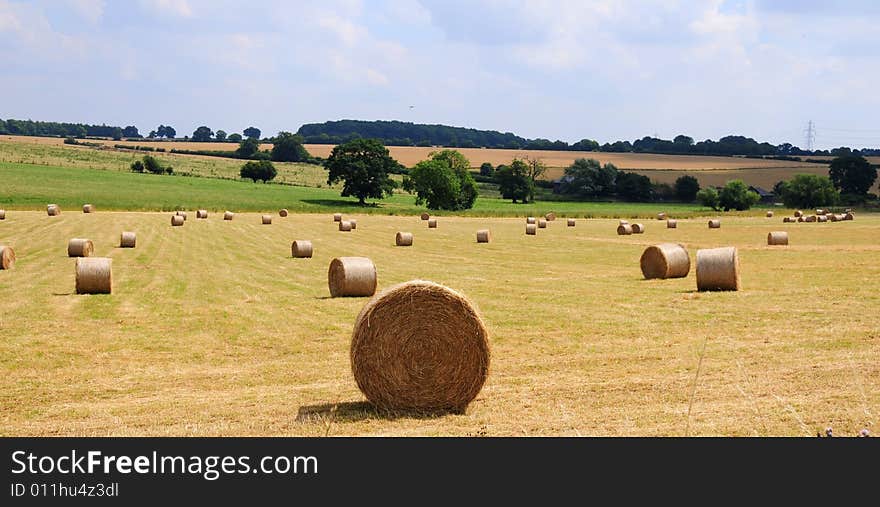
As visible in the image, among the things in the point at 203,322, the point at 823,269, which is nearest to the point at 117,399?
the point at 203,322

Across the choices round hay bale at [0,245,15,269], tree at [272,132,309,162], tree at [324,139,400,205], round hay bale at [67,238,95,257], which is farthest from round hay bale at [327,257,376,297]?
tree at [272,132,309,162]

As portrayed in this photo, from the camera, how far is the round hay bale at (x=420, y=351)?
1209 cm

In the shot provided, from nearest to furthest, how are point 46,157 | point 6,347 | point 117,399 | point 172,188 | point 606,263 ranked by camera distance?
point 117,399 < point 6,347 < point 606,263 < point 172,188 < point 46,157

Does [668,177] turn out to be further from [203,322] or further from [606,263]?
[203,322]

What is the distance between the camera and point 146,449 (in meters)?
8.90

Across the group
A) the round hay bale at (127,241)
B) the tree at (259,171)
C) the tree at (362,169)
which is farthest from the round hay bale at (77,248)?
the tree at (259,171)

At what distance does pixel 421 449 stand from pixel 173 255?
95.2 feet

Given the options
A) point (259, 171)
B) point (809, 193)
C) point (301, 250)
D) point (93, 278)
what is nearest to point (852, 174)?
point (809, 193)

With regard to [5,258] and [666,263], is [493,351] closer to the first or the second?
[666,263]

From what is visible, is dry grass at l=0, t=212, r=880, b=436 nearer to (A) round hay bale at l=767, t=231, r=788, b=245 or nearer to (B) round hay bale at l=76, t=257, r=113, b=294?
(B) round hay bale at l=76, t=257, r=113, b=294

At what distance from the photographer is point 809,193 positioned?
11606 cm

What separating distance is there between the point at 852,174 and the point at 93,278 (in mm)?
123251

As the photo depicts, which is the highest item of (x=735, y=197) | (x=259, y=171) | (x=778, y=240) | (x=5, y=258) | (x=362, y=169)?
(x=362, y=169)

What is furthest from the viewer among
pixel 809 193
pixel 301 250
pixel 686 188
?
pixel 686 188
